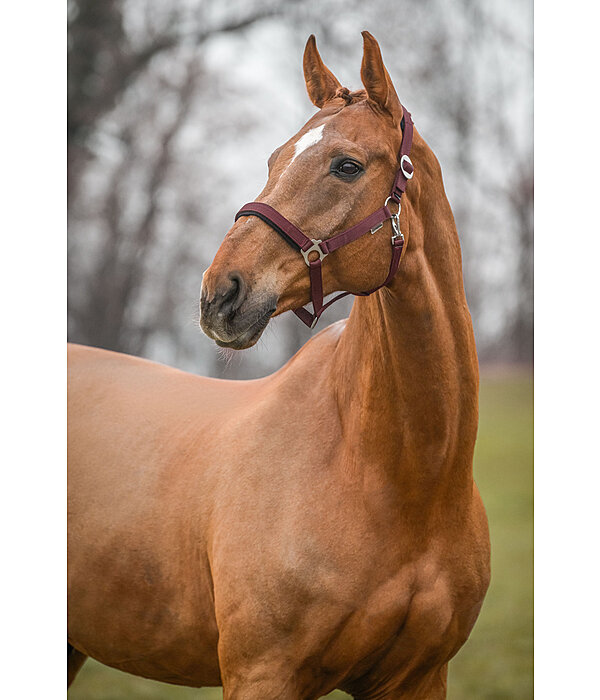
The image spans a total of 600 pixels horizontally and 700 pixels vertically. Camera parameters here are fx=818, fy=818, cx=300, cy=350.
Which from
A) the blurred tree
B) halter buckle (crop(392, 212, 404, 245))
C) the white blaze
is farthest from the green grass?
the white blaze

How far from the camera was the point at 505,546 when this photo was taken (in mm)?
2258

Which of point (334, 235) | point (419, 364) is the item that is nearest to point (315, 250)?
point (334, 235)

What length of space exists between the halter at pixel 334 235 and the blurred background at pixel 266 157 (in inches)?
31.2

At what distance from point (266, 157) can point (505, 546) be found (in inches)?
48.9

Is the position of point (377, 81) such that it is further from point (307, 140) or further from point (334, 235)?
point (334, 235)

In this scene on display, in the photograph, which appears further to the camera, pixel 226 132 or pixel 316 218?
pixel 226 132

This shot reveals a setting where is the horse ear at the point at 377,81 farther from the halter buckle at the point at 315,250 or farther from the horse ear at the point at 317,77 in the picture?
the halter buckle at the point at 315,250

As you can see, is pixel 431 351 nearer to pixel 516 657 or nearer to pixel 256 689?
pixel 256 689

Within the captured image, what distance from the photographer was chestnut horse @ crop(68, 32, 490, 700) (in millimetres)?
1326

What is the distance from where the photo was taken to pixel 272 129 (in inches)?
85.6

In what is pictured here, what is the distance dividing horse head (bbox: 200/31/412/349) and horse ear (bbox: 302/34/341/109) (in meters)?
0.13

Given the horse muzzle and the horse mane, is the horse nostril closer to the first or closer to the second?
the horse muzzle

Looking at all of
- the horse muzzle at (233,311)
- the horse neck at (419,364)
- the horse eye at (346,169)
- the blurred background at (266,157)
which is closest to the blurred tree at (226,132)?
the blurred background at (266,157)

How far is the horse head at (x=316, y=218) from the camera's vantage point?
4.11 feet
